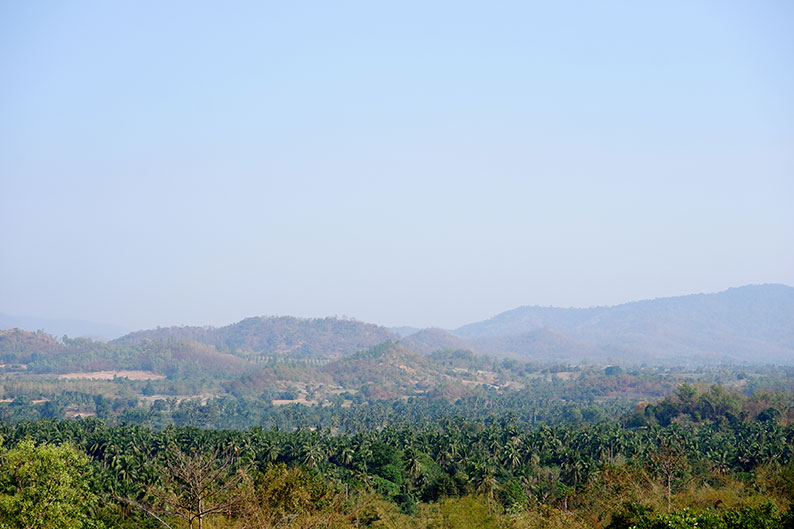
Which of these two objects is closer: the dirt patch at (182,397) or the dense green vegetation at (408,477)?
the dense green vegetation at (408,477)

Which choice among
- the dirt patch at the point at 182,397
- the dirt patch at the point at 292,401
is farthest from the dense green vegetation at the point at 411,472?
the dirt patch at the point at 292,401

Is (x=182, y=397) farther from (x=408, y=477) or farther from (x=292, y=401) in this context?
(x=408, y=477)

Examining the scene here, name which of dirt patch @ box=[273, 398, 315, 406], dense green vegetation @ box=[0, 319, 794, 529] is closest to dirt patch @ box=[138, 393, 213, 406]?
dirt patch @ box=[273, 398, 315, 406]

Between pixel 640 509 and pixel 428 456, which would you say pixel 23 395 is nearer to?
pixel 428 456

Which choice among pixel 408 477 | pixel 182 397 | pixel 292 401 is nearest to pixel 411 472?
pixel 408 477

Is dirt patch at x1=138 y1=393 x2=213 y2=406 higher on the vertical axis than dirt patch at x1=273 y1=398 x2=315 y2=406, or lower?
higher

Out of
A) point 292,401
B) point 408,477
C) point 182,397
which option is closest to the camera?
point 408,477

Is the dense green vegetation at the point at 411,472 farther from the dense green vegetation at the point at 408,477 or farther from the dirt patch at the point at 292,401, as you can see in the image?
the dirt patch at the point at 292,401

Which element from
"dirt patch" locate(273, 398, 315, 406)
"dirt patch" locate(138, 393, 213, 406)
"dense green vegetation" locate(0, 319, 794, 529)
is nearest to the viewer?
"dense green vegetation" locate(0, 319, 794, 529)

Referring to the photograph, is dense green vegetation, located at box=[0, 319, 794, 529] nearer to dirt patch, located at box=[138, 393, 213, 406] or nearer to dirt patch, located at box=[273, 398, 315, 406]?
dirt patch, located at box=[138, 393, 213, 406]

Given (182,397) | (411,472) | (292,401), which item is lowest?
(292,401)

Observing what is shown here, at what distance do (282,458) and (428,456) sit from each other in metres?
14.4

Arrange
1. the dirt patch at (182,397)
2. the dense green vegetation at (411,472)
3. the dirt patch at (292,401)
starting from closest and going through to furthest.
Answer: the dense green vegetation at (411,472) < the dirt patch at (182,397) < the dirt patch at (292,401)

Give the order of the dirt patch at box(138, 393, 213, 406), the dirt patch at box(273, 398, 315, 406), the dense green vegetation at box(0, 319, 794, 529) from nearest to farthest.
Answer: the dense green vegetation at box(0, 319, 794, 529)
the dirt patch at box(138, 393, 213, 406)
the dirt patch at box(273, 398, 315, 406)
